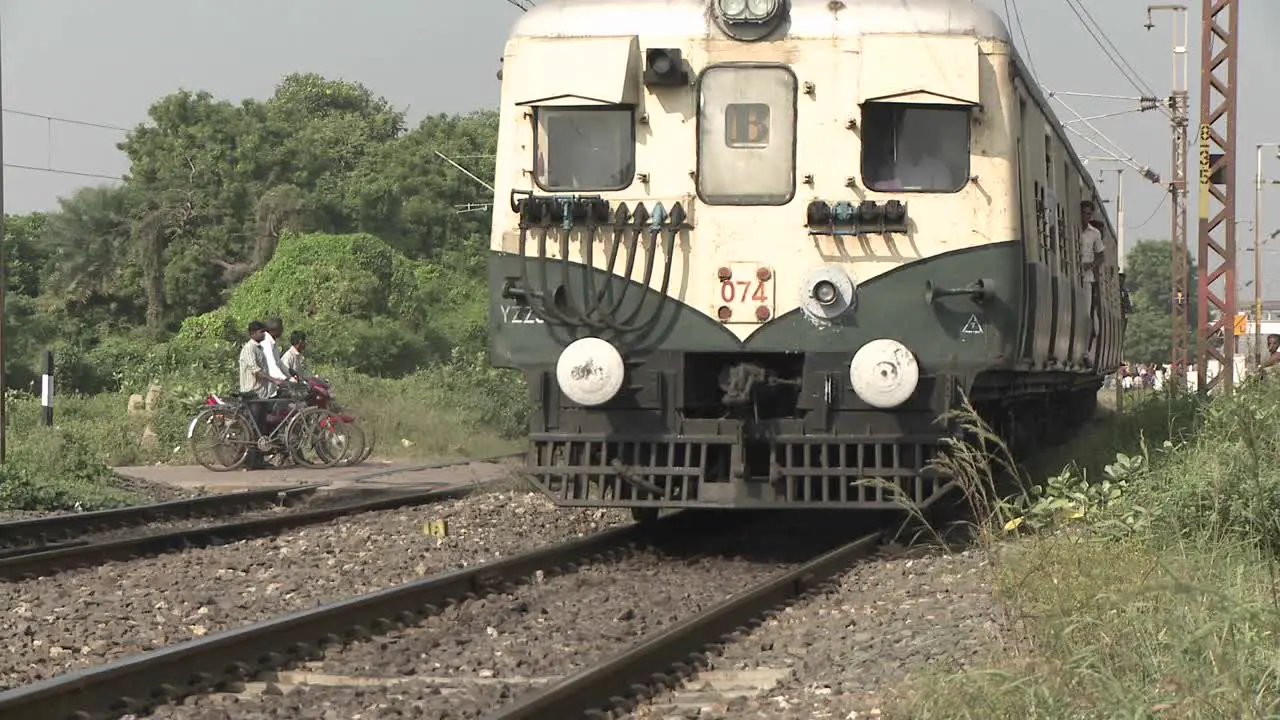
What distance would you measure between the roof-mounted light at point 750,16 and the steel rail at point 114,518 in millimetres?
5231

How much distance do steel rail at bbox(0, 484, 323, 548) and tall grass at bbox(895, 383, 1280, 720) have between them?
5971 millimetres

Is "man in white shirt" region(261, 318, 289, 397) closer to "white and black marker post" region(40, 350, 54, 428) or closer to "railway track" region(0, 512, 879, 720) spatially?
"white and black marker post" region(40, 350, 54, 428)

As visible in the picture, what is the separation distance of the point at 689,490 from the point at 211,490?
23.7ft

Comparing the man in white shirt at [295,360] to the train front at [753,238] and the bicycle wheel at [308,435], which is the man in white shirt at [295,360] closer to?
the bicycle wheel at [308,435]

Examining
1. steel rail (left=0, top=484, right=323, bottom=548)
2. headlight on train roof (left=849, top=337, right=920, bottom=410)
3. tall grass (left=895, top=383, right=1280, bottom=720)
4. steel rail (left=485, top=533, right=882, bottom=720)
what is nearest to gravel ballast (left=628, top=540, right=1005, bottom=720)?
steel rail (left=485, top=533, right=882, bottom=720)

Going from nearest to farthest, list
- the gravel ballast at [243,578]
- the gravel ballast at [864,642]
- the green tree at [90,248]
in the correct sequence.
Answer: the gravel ballast at [864,642] → the gravel ballast at [243,578] → the green tree at [90,248]

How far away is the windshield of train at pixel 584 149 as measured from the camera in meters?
9.45

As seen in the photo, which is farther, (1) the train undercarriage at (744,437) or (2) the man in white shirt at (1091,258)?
(2) the man in white shirt at (1091,258)

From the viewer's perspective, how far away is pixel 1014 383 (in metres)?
10.7

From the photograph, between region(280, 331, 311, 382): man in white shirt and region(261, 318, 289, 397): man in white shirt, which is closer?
region(261, 318, 289, 397): man in white shirt

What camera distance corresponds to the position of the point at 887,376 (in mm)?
8984

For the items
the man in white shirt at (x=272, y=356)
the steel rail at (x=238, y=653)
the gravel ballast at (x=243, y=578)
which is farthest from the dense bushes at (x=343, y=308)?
the steel rail at (x=238, y=653)

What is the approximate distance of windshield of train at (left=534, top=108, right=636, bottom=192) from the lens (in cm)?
945

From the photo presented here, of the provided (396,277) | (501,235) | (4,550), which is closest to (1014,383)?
(501,235)
